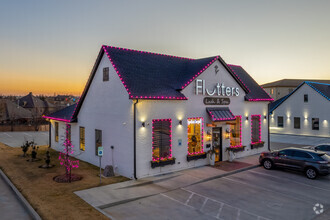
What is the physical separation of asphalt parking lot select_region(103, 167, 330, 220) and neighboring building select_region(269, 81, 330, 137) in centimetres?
1962

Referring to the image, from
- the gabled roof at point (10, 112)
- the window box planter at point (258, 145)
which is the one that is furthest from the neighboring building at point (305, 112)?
the gabled roof at point (10, 112)

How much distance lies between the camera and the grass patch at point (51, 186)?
30.4 ft

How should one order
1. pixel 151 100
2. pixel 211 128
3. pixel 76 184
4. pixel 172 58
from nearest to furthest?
pixel 76 184
pixel 151 100
pixel 211 128
pixel 172 58

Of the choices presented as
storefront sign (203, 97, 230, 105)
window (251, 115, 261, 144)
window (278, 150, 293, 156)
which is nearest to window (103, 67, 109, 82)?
storefront sign (203, 97, 230, 105)

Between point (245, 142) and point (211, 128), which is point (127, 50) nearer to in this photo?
point (211, 128)

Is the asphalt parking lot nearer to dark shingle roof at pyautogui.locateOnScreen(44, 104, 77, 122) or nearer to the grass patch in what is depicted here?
the grass patch

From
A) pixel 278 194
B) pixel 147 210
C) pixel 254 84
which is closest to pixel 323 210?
pixel 278 194

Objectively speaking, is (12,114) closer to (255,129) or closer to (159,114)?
(159,114)

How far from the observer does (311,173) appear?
14250mm

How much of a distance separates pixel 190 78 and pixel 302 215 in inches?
382

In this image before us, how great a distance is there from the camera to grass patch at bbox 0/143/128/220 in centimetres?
926

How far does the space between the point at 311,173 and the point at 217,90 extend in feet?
25.2

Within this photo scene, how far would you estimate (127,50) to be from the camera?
1672cm

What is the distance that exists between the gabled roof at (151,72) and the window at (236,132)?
Answer: 10.5 ft
